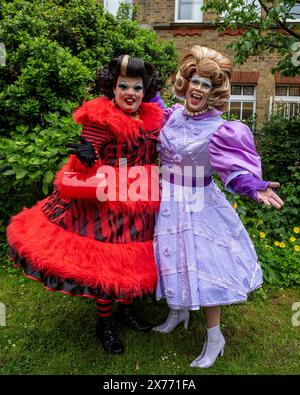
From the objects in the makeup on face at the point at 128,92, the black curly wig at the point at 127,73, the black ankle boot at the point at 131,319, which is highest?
the black curly wig at the point at 127,73

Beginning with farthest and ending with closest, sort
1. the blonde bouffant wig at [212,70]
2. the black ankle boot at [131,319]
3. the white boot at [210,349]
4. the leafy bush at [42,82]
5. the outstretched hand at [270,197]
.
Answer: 1. the leafy bush at [42,82]
2. the black ankle boot at [131,319]
3. the white boot at [210,349]
4. the blonde bouffant wig at [212,70]
5. the outstretched hand at [270,197]

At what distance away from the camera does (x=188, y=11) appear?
970cm

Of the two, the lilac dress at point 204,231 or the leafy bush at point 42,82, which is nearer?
the lilac dress at point 204,231

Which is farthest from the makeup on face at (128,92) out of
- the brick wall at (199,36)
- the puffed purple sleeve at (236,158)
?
the brick wall at (199,36)

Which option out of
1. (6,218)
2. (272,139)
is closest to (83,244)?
(6,218)

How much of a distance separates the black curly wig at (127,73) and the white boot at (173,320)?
5.12 feet

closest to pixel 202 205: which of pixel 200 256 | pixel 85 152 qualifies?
pixel 200 256

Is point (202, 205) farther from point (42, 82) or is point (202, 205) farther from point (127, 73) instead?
point (42, 82)

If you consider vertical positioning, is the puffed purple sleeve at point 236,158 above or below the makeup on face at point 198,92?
below

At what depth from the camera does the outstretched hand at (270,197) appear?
6.11 ft

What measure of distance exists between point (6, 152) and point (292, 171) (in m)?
3.66

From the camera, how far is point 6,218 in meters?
3.95

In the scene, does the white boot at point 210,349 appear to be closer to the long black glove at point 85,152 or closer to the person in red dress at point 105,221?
the person in red dress at point 105,221

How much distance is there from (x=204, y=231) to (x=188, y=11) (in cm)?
901
